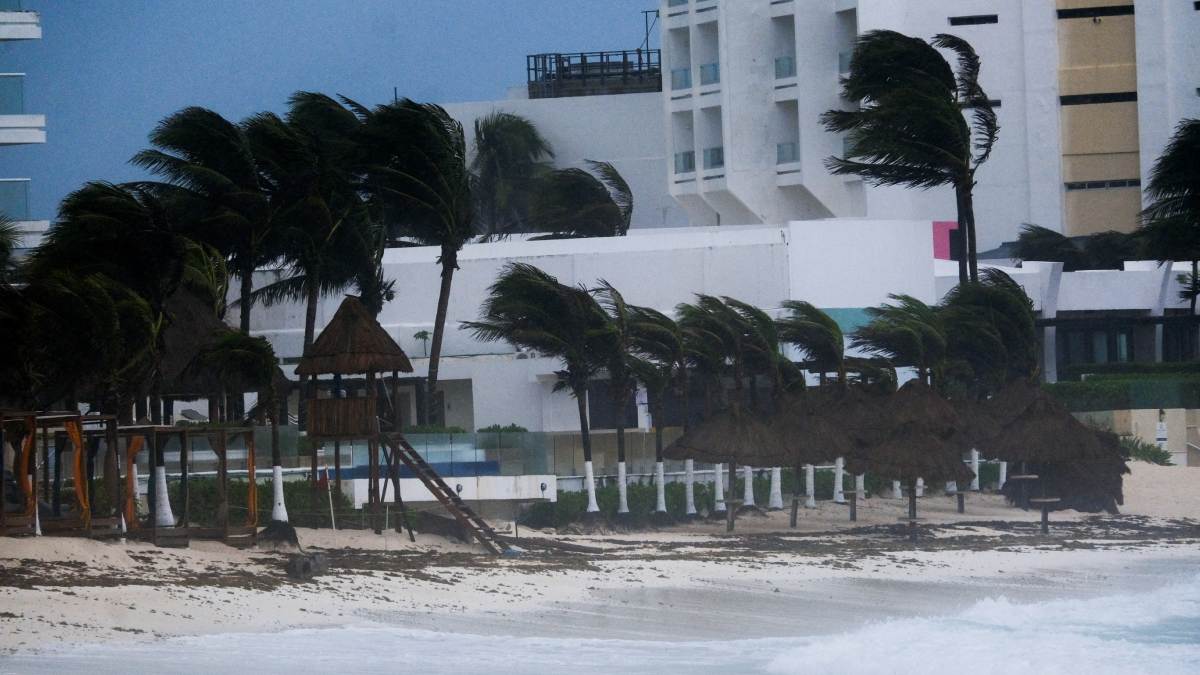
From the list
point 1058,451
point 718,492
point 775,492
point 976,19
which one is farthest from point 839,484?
point 976,19

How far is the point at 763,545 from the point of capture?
30.4 metres

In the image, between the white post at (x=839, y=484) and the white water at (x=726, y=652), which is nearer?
the white water at (x=726, y=652)

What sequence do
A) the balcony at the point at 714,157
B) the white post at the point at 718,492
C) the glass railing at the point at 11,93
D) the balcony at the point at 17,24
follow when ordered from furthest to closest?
the balcony at the point at 714,157 < the balcony at the point at 17,24 < the glass railing at the point at 11,93 < the white post at the point at 718,492

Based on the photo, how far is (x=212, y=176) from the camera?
34219mm

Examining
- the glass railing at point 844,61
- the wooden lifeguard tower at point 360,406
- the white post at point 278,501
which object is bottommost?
the white post at point 278,501

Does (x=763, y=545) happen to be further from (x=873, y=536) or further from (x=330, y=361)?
(x=330, y=361)

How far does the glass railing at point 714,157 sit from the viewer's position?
56.3 meters

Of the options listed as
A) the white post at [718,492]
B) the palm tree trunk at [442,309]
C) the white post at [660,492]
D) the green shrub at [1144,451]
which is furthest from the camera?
the green shrub at [1144,451]

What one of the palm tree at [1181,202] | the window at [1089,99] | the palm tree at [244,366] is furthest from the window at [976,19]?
the palm tree at [244,366]

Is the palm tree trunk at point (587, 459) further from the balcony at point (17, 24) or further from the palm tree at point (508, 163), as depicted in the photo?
the palm tree at point (508, 163)

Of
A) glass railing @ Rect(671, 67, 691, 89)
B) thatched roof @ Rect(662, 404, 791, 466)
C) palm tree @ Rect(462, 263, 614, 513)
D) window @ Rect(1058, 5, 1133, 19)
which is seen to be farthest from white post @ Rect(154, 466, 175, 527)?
window @ Rect(1058, 5, 1133, 19)

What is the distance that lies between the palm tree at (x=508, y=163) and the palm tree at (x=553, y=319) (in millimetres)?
36230

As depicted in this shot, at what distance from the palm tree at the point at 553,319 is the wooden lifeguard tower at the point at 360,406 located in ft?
14.2

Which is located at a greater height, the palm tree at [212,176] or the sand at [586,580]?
the palm tree at [212,176]
